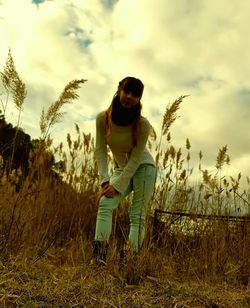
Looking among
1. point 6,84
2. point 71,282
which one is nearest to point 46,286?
point 71,282

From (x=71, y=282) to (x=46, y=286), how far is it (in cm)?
16

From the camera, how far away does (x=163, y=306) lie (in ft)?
7.67

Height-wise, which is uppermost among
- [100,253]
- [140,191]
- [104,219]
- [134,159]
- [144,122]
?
[144,122]

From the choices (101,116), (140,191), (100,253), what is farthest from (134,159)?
(100,253)

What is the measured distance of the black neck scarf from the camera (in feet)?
10.7

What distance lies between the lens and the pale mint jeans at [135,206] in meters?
3.15

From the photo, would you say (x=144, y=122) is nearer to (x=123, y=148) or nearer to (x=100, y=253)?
(x=123, y=148)

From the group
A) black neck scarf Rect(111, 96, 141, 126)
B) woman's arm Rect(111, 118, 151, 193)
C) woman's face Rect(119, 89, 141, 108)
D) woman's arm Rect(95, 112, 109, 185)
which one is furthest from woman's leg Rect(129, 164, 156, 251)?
woman's face Rect(119, 89, 141, 108)

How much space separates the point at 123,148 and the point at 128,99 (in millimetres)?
415

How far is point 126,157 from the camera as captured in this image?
11.3 feet

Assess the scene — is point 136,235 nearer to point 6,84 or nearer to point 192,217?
point 192,217

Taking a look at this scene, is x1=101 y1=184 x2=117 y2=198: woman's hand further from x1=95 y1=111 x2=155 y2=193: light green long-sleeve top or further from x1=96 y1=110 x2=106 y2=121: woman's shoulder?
x1=96 y1=110 x2=106 y2=121: woman's shoulder

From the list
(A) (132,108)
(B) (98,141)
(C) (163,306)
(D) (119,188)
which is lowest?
(C) (163,306)

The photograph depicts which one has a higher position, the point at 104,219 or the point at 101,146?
the point at 101,146
